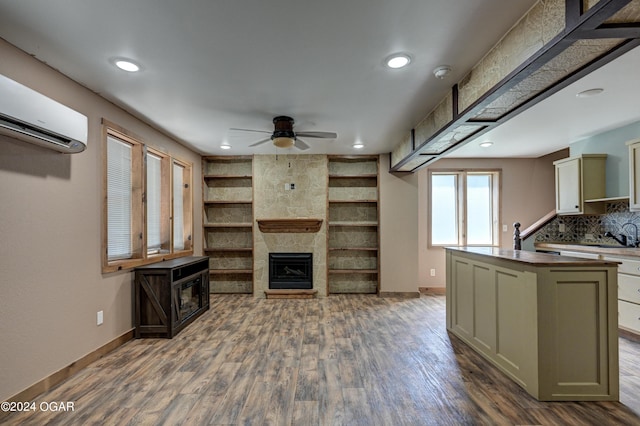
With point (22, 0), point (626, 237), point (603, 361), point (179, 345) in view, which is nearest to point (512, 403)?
point (603, 361)

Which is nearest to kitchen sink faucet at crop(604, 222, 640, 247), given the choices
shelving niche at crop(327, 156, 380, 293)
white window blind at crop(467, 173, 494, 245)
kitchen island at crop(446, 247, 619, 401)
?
white window blind at crop(467, 173, 494, 245)

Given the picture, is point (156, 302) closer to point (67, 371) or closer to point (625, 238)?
point (67, 371)

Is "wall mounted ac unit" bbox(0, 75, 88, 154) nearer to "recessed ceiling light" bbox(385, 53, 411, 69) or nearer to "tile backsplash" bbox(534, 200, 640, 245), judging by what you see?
"recessed ceiling light" bbox(385, 53, 411, 69)

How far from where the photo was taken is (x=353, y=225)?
5.82 meters

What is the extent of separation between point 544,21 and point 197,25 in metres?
1.98

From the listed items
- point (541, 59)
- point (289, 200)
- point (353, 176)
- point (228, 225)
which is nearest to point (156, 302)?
point (228, 225)

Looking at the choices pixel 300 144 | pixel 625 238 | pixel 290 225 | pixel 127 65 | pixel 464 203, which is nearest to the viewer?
pixel 127 65

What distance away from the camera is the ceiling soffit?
4.53 ft

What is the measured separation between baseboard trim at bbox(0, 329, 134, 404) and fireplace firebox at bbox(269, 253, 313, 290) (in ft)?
8.43

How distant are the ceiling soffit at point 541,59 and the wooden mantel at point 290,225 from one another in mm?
2912

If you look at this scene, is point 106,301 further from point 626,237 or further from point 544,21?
point 626,237

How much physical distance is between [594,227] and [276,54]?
5458 millimetres

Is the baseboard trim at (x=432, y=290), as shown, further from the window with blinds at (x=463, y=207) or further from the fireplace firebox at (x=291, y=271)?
the fireplace firebox at (x=291, y=271)

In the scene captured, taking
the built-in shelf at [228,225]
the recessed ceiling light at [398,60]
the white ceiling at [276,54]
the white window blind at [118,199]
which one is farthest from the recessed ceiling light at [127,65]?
the built-in shelf at [228,225]
